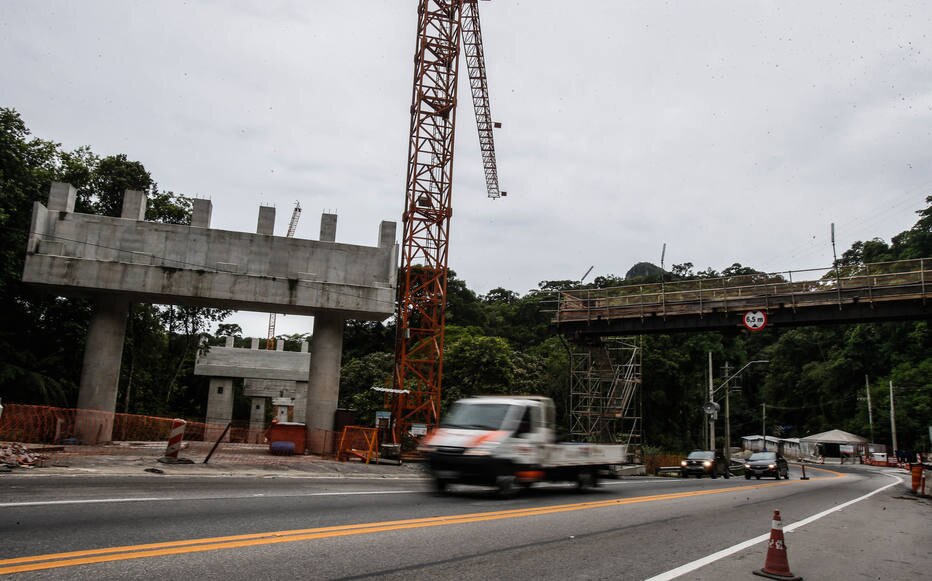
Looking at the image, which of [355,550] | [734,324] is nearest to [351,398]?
[734,324]

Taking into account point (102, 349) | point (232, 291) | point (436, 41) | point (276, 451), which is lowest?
point (276, 451)

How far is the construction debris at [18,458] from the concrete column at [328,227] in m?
13.9

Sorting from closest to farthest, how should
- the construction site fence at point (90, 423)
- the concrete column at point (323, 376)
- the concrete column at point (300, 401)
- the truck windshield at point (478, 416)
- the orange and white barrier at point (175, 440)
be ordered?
the truck windshield at point (478, 416)
the orange and white barrier at point (175, 440)
the construction site fence at point (90, 423)
the concrete column at point (323, 376)
the concrete column at point (300, 401)

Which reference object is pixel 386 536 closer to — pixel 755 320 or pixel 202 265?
pixel 202 265

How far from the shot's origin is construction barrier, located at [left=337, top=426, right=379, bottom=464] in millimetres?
24578

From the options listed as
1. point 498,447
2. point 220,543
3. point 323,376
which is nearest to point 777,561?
point 220,543

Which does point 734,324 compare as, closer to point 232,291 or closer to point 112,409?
point 232,291

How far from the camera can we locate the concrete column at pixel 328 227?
90.4 ft

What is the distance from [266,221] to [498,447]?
1797 centimetres

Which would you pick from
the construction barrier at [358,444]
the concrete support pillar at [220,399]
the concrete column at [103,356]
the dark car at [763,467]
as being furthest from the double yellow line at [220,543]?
the concrete support pillar at [220,399]

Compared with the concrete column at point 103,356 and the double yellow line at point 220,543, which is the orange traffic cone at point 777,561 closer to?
the double yellow line at point 220,543

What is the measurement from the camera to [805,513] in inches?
522

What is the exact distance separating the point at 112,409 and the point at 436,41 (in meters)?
26.6

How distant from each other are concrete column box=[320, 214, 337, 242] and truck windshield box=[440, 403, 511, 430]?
15.4 m
